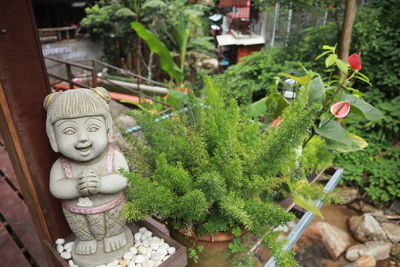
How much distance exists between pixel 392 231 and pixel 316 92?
1828 millimetres

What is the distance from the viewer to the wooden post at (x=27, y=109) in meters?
0.96

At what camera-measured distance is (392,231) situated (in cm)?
258

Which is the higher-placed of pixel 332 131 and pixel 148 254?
pixel 332 131

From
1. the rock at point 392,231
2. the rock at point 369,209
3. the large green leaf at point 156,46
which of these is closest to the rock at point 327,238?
the rock at point 392,231

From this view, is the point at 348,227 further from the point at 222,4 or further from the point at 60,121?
the point at 222,4

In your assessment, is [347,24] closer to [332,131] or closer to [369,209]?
[332,131]

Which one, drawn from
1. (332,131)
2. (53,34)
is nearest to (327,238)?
(332,131)

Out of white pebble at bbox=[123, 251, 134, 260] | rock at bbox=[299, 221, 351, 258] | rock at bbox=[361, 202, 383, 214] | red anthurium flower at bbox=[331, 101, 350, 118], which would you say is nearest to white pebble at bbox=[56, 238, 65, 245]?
white pebble at bbox=[123, 251, 134, 260]

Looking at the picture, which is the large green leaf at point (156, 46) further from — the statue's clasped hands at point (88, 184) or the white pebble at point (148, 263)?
the white pebble at point (148, 263)

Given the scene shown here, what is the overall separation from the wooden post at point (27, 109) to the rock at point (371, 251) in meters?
2.24

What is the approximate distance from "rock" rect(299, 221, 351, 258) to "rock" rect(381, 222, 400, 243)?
1.12 ft

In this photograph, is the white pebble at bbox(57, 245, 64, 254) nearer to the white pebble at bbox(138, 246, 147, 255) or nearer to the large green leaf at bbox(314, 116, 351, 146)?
the white pebble at bbox(138, 246, 147, 255)

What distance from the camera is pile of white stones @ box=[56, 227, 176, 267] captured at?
3.65 feet

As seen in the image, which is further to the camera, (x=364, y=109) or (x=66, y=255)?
(x=364, y=109)
